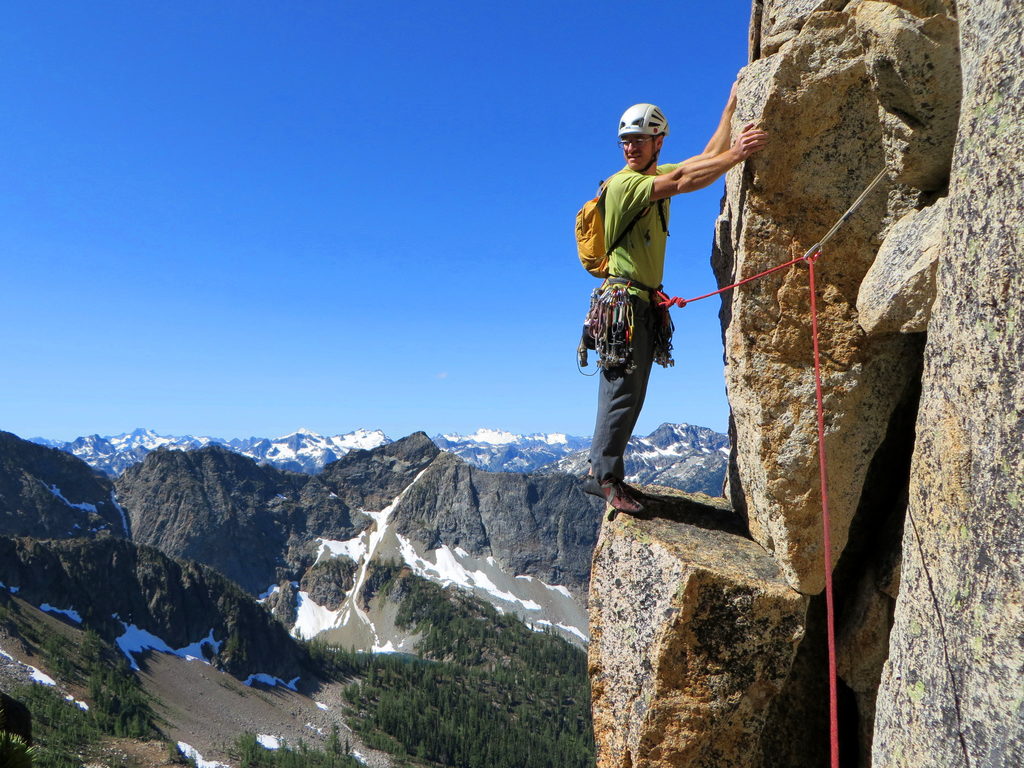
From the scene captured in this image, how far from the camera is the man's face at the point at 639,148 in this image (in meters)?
8.41

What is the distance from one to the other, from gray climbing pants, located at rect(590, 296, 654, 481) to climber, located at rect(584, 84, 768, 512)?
0.01 meters

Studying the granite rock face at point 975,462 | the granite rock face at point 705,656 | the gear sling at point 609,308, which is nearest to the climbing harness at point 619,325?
the gear sling at point 609,308

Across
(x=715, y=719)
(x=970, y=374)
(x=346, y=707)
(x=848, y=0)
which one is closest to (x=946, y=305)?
(x=970, y=374)

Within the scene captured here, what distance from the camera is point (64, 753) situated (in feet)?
343

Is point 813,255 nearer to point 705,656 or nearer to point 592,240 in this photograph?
point 592,240

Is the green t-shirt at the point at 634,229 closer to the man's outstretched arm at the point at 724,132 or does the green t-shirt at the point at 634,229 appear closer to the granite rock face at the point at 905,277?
the man's outstretched arm at the point at 724,132

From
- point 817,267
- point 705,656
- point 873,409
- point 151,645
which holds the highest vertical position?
point 817,267

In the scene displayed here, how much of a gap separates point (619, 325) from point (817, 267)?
7.33 ft

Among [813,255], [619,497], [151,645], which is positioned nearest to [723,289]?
[813,255]

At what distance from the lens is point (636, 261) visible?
845 centimetres

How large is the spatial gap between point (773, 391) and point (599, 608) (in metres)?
3.53

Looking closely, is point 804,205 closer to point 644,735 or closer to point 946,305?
point 946,305

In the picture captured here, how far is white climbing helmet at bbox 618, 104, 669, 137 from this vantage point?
8.29 meters

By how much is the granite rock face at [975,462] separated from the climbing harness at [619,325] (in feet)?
10.9
